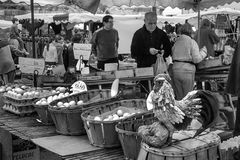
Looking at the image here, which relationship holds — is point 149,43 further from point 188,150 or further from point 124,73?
point 188,150

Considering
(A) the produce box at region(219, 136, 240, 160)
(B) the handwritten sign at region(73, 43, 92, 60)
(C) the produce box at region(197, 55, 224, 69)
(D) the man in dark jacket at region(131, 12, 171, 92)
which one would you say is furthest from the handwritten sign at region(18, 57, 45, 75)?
(A) the produce box at region(219, 136, 240, 160)

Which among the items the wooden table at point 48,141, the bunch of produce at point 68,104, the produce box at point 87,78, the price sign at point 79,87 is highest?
the price sign at point 79,87

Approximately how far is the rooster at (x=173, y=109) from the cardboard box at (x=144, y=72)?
311 centimetres

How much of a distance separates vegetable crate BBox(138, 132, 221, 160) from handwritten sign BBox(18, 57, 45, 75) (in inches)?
125

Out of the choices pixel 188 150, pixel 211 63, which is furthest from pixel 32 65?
pixel 188 150

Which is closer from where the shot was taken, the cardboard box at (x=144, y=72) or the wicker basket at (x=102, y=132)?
the wicker basket at (x=102, y=132)

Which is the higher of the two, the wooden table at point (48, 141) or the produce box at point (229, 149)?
the produce box at point (229, 149)

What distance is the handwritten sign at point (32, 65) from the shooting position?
15.4ft

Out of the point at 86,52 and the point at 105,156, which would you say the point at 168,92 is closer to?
the point at 105,156

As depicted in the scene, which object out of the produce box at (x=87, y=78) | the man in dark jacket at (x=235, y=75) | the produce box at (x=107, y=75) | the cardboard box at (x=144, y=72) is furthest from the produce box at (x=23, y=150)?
the man in dark jacket at (x=235, y=75)

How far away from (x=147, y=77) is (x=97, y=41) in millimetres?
1902

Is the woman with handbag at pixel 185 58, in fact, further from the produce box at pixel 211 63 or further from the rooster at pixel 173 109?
the rooster at pixel 173 109

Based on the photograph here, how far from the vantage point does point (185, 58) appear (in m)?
5.11

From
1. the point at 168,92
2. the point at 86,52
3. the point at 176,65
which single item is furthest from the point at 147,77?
the point at 168,92
